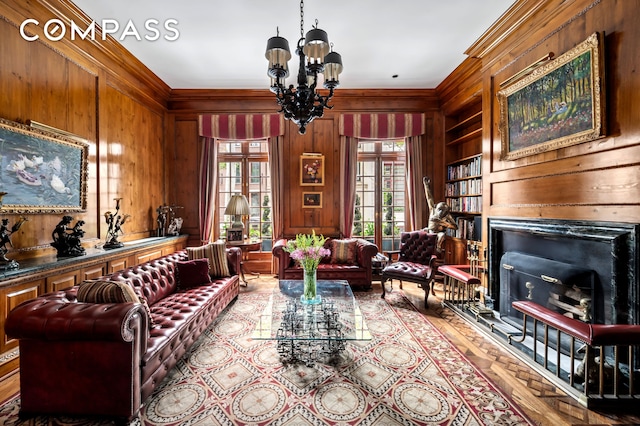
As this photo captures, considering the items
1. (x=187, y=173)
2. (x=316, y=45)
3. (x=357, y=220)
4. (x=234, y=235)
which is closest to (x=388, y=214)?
(x=357, y=220)

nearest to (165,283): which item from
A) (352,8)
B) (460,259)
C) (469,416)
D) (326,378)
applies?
(326,378)

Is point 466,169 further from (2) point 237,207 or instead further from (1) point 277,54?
(2) point 237,207

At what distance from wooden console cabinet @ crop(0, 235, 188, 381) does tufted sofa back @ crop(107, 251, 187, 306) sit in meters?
0.54

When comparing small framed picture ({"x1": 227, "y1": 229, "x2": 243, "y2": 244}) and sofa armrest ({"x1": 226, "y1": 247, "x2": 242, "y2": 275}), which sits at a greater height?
small framed picture ({"x1": 227, "y1": 229, "x2": 243, "y2": 244})

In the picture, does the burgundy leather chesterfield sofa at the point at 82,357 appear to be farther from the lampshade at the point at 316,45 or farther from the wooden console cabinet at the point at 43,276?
the lampshade at the point at 316,45

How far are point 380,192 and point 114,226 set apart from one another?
14.7ft

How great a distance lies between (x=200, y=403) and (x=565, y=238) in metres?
3.41

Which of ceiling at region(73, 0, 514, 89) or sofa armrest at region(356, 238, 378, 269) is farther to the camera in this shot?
sofa armrest at region(356, 238, 378, 269)

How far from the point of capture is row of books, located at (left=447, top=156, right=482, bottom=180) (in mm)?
4515

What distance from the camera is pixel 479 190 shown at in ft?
14.8

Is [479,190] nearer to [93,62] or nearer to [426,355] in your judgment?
[426,355]

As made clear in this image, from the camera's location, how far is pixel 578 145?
8.46 ft

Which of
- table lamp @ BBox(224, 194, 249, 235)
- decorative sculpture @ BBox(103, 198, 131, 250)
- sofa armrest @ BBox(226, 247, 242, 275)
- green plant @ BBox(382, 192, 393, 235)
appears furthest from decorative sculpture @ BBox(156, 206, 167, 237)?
green plant @ BBox(382, 192, 393, 235)

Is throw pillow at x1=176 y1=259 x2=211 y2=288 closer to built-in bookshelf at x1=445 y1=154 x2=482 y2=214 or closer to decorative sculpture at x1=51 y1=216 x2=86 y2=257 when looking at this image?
decorative sculpture at x1=51 y1=216 x2=86 y2=257
